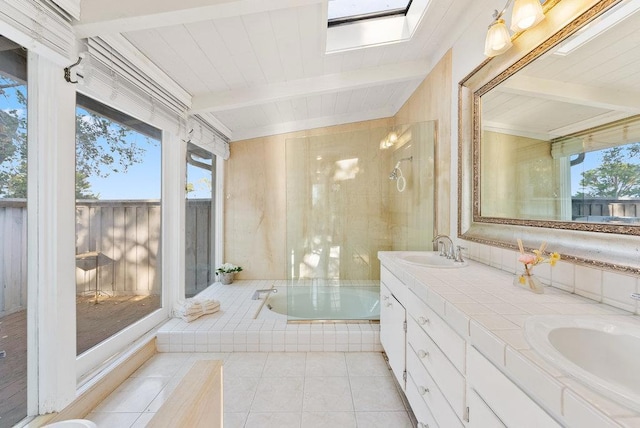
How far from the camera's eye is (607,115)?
954 mm

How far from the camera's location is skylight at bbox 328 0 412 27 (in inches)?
72.7

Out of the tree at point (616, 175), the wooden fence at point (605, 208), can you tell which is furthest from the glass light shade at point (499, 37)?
the wooden fence at point (605, 208)

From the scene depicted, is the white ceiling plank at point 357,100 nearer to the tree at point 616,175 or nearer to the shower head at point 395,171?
the shower head at point 395,171

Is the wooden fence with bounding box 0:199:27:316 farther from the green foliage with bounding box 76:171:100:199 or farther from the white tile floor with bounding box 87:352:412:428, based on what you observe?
the white tile floor with bounding box 87:352:412:428

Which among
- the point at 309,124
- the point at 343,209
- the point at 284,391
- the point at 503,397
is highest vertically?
the point at 309,124

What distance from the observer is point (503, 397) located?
68 cm

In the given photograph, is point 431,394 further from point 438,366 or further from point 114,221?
point 114,221

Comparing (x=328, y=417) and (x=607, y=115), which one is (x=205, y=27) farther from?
(x=328, y=417)

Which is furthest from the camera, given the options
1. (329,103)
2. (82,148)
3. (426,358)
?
(329,103)

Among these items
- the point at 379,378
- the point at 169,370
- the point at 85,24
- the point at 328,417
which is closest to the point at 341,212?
the point at 379,378

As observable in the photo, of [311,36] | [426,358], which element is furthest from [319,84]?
[426,358]

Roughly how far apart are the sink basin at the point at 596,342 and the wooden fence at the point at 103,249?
204 centimetres

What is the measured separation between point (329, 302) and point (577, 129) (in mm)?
2255

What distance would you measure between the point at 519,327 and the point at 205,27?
6.75ft
